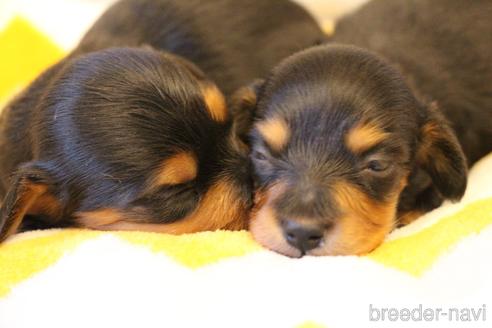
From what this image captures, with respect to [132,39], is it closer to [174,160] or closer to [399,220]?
[174,160]

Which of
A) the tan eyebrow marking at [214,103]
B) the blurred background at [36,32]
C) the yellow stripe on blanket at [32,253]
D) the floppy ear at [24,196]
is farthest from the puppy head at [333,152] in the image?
the blurred background at [36,32]

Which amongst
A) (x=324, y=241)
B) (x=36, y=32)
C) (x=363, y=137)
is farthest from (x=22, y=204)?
(x=36, y=32)

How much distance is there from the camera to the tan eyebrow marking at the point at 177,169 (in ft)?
6.42

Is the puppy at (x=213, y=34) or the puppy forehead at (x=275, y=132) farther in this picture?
the puppy at (x=213, y=34)

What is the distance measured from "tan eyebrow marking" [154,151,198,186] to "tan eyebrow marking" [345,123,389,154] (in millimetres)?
496

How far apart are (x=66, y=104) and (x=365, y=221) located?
3.26 ft

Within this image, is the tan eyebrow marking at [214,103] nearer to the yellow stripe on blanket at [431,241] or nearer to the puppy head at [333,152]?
the puppy head at [333,152]

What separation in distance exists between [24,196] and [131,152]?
0.37 m

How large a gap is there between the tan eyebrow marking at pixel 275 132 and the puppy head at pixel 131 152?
127mm

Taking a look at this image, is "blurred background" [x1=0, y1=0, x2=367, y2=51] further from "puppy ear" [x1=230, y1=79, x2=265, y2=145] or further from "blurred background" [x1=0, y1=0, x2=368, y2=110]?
"puppy ear" [x1=230, y1=79, x2=265, y2=145]

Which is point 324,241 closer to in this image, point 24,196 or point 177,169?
point 177,169

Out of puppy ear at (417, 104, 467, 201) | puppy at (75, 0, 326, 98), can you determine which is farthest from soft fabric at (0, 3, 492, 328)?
puppy at (75, 0, 326, 98)

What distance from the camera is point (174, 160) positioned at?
196 centimetres

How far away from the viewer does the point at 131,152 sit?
1928 mm
